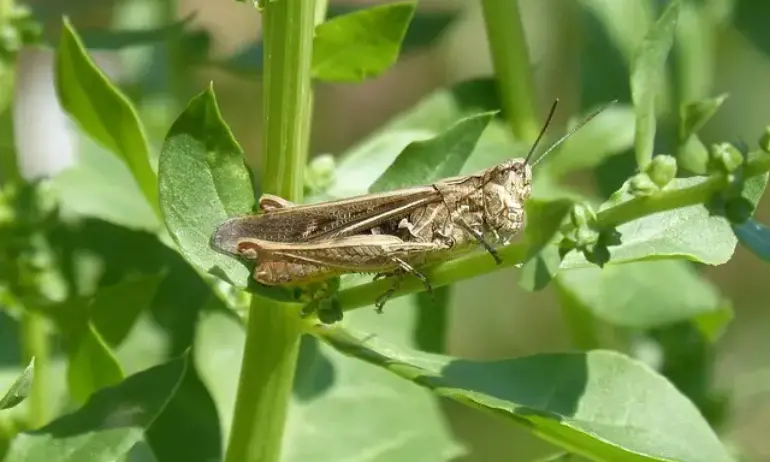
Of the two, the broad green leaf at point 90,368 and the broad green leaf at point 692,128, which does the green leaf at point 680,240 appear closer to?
the broad green leaf at point 692,128

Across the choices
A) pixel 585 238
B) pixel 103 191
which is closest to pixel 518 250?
pixel 585 238

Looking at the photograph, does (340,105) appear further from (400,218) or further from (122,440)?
(122,440)

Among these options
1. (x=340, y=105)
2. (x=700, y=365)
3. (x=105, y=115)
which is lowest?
(x=340, y=105)

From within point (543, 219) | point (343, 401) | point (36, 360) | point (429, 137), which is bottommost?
point (343, 401)

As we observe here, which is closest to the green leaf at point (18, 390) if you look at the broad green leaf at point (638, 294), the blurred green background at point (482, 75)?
the blurred green background at point (482, 75)

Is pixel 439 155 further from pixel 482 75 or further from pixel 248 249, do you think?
pixel 482 75

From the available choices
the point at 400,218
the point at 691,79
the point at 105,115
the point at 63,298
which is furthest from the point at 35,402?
the point at 691,79
